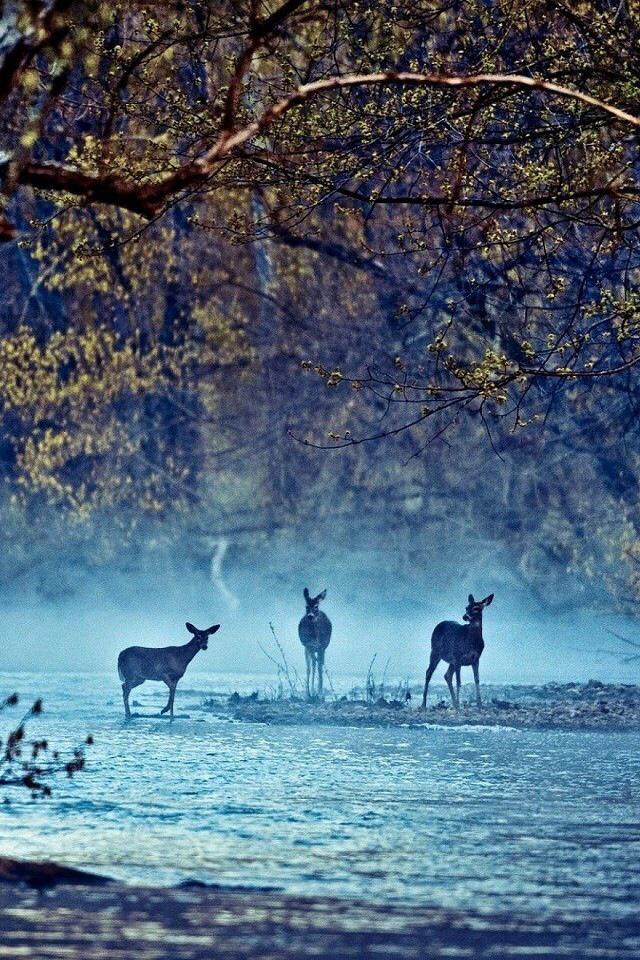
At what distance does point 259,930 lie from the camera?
9.45 meters

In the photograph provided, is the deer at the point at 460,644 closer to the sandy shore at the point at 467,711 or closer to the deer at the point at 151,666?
the sandy shore at the point at 467,711

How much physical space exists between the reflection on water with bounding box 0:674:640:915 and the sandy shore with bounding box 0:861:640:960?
485 mm

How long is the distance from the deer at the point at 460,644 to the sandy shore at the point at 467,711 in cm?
44

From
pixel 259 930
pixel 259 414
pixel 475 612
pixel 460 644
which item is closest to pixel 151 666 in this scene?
pixel 460 644

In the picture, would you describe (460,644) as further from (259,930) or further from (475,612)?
(259,930)

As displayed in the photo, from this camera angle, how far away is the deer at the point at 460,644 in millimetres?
23469

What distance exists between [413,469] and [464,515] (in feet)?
5.68

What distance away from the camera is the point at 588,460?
122ft

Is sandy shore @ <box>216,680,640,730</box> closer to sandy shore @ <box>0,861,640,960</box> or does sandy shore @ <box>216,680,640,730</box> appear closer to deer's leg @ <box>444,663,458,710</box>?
deer's leg @ <box>444,663,458,710</box>

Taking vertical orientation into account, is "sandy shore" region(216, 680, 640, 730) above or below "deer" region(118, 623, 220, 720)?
below

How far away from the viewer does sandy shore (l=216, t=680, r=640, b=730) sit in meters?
22.6

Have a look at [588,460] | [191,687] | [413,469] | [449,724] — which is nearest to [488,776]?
[449,724]

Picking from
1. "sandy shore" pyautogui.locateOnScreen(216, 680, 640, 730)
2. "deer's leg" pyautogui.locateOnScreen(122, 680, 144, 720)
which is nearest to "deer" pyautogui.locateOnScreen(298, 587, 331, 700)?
"sandy shore" pyautogui.locateOnScreen(216, 680, 640, 730)

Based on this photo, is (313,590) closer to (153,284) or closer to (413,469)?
(413,469)
